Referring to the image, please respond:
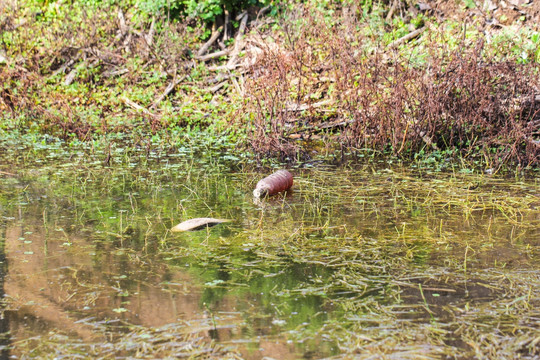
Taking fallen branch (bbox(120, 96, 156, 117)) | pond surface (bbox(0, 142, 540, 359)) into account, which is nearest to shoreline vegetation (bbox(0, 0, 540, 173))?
fallen branch (bbox(120, 96, 156, 117))

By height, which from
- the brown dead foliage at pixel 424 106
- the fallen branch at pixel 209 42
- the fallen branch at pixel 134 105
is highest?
the fallen branch at pixel 209 42

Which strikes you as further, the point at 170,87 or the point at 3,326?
the point at 170,87

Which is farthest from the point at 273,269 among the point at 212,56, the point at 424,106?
the point at 212,56

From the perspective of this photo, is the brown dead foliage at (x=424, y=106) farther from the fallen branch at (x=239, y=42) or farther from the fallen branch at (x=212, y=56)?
the fallen branch at (x=212, y=56)

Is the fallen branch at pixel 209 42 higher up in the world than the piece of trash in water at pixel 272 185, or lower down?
higher up

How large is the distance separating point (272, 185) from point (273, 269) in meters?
2.43

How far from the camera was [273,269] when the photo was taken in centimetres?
474

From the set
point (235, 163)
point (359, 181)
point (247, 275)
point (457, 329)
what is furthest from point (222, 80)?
point (457, 329)

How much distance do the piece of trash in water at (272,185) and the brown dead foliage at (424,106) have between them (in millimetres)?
1772

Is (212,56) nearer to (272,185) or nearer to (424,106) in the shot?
(424,106)

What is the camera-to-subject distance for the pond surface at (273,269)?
360 centimetres

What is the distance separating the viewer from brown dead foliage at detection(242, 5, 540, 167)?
8.62 meters

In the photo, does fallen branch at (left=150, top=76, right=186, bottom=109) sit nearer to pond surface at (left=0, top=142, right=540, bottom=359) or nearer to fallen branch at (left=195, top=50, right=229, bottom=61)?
fallen branch at (left=195, top=50, right=229, bottom=61)

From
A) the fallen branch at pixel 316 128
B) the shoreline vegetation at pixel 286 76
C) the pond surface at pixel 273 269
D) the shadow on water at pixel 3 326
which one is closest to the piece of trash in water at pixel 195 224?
the pond surface at pixel 273 269
